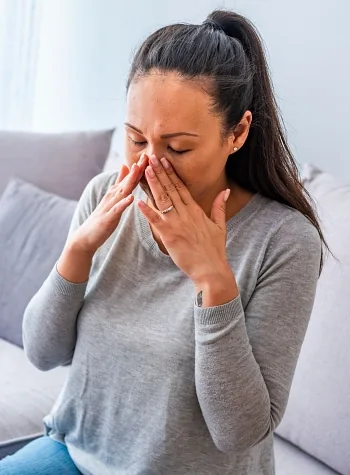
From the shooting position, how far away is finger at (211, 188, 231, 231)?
3.81ft

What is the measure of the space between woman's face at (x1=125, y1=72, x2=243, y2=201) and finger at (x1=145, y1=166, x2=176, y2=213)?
0.03 meters

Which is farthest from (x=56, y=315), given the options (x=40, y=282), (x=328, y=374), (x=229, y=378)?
(x=40, y=282)

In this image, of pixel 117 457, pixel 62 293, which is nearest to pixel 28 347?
pixel 62 293

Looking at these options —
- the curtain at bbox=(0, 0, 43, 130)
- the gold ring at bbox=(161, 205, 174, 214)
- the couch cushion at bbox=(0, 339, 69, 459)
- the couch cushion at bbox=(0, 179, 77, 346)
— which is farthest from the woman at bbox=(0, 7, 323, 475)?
the curtain at bbox=(0, 0, 43, 130)

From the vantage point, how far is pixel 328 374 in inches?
60.5

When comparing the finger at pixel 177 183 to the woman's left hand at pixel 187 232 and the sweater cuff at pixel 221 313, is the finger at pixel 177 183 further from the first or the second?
the sweater cuff at pixel 221 313

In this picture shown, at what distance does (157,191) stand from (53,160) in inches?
45.1

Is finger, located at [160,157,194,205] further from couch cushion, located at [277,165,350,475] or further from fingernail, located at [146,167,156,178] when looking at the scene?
couch cushion, located at [277,165,350,475]

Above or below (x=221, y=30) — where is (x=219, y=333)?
below

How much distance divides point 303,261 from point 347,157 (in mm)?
917

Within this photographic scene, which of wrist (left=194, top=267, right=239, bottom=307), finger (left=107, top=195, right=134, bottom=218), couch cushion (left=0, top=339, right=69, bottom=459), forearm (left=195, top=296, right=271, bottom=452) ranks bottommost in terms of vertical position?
couch cushion (left=0, top=339, right=69, bottom=459)

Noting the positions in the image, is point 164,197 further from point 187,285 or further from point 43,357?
point 43,357

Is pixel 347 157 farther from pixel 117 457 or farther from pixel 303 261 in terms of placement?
pixel 117 457

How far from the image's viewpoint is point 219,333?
1103 mm
